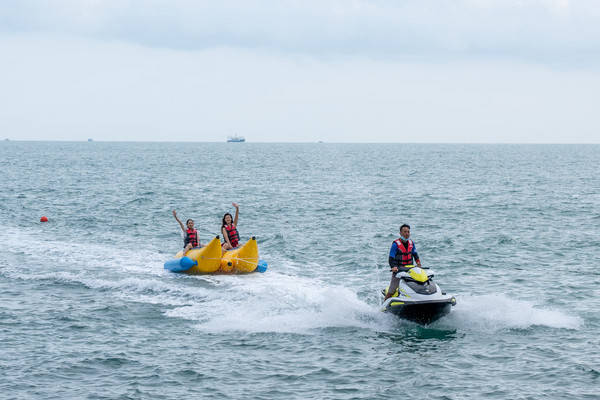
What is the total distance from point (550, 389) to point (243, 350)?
655cm

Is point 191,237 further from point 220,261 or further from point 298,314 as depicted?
point 298,314

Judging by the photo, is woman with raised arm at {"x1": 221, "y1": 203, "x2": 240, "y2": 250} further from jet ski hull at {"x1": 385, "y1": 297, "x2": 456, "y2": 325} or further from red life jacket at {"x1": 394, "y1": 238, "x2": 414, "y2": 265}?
jet ski hull at {"x1": 385, "y1": 297, "x2": 456, "y2": 325}

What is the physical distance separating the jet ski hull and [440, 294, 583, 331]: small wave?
0.90 m

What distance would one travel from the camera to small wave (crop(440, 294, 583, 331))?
58.2 feet

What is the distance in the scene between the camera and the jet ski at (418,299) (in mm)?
16812

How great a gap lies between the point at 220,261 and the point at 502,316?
9.52 m

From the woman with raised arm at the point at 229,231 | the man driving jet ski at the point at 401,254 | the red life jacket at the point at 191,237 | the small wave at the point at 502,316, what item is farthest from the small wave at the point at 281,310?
the red life jacket at the point at 191,237

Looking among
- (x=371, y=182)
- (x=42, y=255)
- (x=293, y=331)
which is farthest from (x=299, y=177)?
(x=293, y=331)

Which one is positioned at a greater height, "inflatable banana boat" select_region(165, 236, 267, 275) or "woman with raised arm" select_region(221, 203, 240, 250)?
"woman with raised arm" select_region(221, 203, 240, 250)

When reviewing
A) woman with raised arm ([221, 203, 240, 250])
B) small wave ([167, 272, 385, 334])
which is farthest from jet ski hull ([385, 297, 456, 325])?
woman with raised arm ([221, 203, 240, 250])

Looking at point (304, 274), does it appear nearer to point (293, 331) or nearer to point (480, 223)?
point (293, 331)

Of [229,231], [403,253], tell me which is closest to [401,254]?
[403,253]

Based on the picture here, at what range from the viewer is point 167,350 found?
1608 centimetres

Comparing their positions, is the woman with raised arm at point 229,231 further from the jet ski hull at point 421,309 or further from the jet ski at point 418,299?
the jet ski hull at point 421,309
